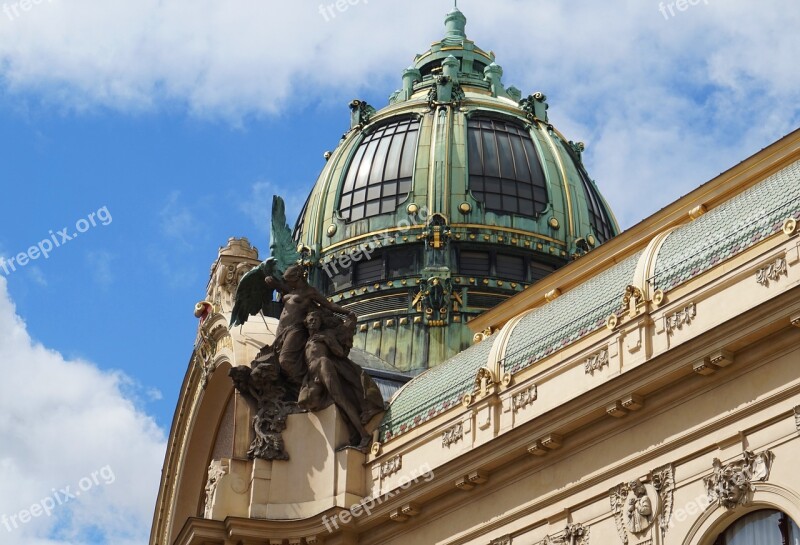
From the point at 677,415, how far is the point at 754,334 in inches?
78.2

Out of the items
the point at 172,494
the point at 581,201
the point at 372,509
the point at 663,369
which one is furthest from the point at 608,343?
the point at 581,201

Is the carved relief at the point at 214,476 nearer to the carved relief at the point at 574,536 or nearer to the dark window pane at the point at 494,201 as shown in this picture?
the carved relief at the point at 574,536

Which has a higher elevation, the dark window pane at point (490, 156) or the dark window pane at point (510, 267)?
the dark window pane at point (490, 156)

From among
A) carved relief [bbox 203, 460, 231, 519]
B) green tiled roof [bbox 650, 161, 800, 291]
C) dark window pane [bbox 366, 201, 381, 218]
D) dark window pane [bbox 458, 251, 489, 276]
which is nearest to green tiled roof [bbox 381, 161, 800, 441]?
green tiled roof [bbox 650, 161, 800, 291]

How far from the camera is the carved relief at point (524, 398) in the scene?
2669cm

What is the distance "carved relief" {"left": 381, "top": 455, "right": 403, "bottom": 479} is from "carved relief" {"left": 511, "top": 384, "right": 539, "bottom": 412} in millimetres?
3073

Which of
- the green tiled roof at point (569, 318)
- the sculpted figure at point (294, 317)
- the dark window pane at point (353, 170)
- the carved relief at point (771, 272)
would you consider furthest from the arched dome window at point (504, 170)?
the carved relief at point (771, 272)

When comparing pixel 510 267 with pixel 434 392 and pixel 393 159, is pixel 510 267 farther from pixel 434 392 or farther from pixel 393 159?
pixel 434 392

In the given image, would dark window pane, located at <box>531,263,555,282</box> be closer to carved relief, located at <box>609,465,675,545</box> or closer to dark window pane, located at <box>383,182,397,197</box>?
dark window pane, located at <box>383,182,397,197</box>

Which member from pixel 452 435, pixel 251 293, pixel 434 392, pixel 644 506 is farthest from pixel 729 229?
pixel 251 293

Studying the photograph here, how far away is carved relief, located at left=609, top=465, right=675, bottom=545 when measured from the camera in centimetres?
2338

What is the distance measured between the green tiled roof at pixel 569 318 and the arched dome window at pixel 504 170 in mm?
13444

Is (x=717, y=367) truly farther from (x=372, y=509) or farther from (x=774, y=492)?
(x=372, y=509)

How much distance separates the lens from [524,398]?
88.2 ft
